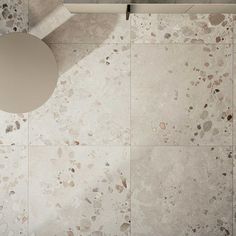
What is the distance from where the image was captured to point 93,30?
1824 millimetres

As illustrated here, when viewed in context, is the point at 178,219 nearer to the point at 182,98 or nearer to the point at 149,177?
the point at 149,177

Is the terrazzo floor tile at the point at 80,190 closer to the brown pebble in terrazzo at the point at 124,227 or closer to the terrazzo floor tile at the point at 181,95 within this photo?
the brown pebble in terrazzo at the point at 124,227

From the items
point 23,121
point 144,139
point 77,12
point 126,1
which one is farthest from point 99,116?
point 126,1

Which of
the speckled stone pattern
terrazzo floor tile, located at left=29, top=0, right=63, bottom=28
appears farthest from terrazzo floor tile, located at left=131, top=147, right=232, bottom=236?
terrazzo floor tile, located at left=29, top=0, right=63, bottom=28

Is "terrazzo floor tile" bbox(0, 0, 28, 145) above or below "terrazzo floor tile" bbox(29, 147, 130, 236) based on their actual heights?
above

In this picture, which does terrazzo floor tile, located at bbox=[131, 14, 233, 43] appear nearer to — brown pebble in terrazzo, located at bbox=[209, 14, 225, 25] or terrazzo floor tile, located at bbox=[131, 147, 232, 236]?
brown pebble in terrazzo, located at bbox=[209, 14, 225, 25]

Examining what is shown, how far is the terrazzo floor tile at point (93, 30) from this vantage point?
5.97 feet

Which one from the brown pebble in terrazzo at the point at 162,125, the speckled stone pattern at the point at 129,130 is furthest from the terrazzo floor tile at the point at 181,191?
the brown pebble in terrazzo at the point at 162,125

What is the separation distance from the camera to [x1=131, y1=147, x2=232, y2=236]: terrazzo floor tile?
1829 millimetres

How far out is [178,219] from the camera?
1.83 m

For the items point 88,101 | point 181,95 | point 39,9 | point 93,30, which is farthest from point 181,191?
point 39,9

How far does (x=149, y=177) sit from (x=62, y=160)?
0.46 m

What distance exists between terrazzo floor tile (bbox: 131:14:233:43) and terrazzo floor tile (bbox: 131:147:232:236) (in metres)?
0.56

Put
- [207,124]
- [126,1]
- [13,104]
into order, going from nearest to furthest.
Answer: [126,1], [13,104], [207,124]
